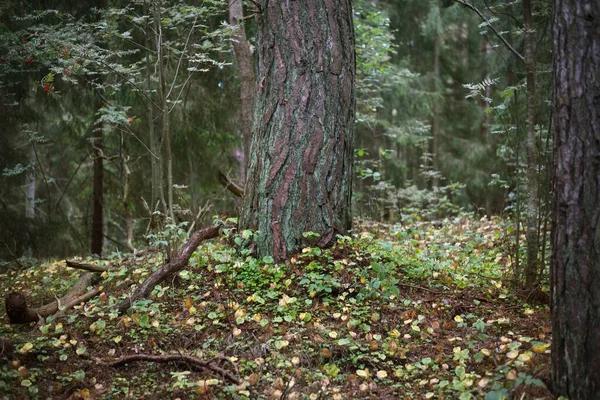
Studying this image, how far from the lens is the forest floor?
3.19 m

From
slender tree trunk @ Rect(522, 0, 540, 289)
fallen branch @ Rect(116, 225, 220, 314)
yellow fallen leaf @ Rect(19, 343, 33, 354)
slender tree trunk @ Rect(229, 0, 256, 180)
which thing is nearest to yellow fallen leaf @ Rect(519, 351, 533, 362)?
slender tree trunk @ Rect(522, 0, 540, 289)

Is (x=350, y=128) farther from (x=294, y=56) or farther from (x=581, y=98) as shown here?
(x=581, y=98)

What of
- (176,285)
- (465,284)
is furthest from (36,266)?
(465,284)

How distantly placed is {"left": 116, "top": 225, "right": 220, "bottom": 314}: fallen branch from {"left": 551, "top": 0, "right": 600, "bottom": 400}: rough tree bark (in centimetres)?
342

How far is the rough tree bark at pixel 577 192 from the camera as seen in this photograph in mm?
2551

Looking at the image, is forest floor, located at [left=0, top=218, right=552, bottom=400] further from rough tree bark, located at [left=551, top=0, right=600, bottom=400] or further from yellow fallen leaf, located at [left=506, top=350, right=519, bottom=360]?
rough tree bark, located at [left=551, top=0, right=600, bottom=400]

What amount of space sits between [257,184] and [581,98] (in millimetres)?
3101

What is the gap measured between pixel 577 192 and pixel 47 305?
15.0 ft

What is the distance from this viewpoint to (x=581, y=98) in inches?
101

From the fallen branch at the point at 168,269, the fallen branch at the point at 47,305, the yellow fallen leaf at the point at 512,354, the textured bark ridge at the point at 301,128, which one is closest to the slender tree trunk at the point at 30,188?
the fallen branch at the point at 47,305

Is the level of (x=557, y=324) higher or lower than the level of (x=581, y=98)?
lower

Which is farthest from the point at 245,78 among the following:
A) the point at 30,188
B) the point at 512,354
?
the point at 30,188

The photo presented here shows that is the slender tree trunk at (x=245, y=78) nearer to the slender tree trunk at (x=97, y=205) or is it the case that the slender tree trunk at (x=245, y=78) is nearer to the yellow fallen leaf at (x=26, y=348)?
the slender tree trunk at (x=97, y=205)

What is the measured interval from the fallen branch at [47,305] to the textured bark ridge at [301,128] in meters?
1.85
